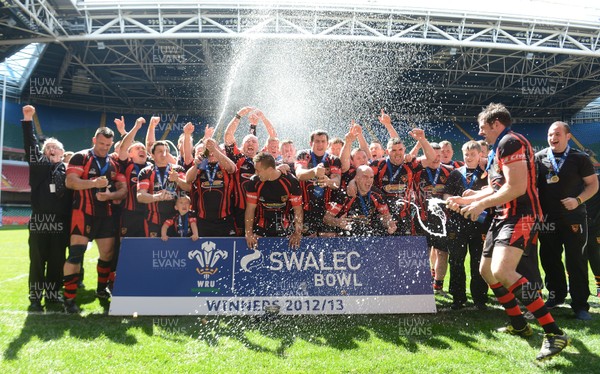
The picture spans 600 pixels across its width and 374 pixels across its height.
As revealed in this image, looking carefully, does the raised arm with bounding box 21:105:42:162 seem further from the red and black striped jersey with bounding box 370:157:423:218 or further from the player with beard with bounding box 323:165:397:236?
the red and black striped jersey with bounding box 370:157:423:218

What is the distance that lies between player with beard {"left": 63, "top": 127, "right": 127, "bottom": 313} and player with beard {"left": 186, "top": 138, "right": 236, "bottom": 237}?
41.5 inches

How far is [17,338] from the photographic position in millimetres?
4223

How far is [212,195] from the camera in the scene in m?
5.61

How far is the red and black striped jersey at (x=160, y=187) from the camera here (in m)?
5.67

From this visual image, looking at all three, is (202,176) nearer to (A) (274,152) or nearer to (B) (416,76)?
(A) (274,152)

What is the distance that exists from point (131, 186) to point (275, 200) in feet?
7.26

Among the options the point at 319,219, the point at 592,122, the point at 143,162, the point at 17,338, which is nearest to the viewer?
the point at 17,338

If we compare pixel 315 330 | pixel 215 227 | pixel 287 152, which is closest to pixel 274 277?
pixel 315 330

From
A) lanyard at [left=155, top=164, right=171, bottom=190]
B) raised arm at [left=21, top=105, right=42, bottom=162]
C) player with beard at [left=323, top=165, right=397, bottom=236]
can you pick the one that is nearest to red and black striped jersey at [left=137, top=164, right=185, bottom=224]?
lanyard at [left=155, top=164, right=171, bottom=190]

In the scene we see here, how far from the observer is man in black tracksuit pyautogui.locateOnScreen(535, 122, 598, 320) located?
16.2 ft

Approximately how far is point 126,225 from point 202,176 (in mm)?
1314

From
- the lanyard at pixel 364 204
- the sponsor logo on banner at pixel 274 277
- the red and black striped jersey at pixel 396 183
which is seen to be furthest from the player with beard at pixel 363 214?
the red and black striped jersey at pixel 396 183

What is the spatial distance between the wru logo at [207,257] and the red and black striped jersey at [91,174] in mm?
1499

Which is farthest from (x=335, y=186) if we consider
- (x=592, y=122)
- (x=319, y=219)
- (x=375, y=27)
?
(x=592, y=122)
